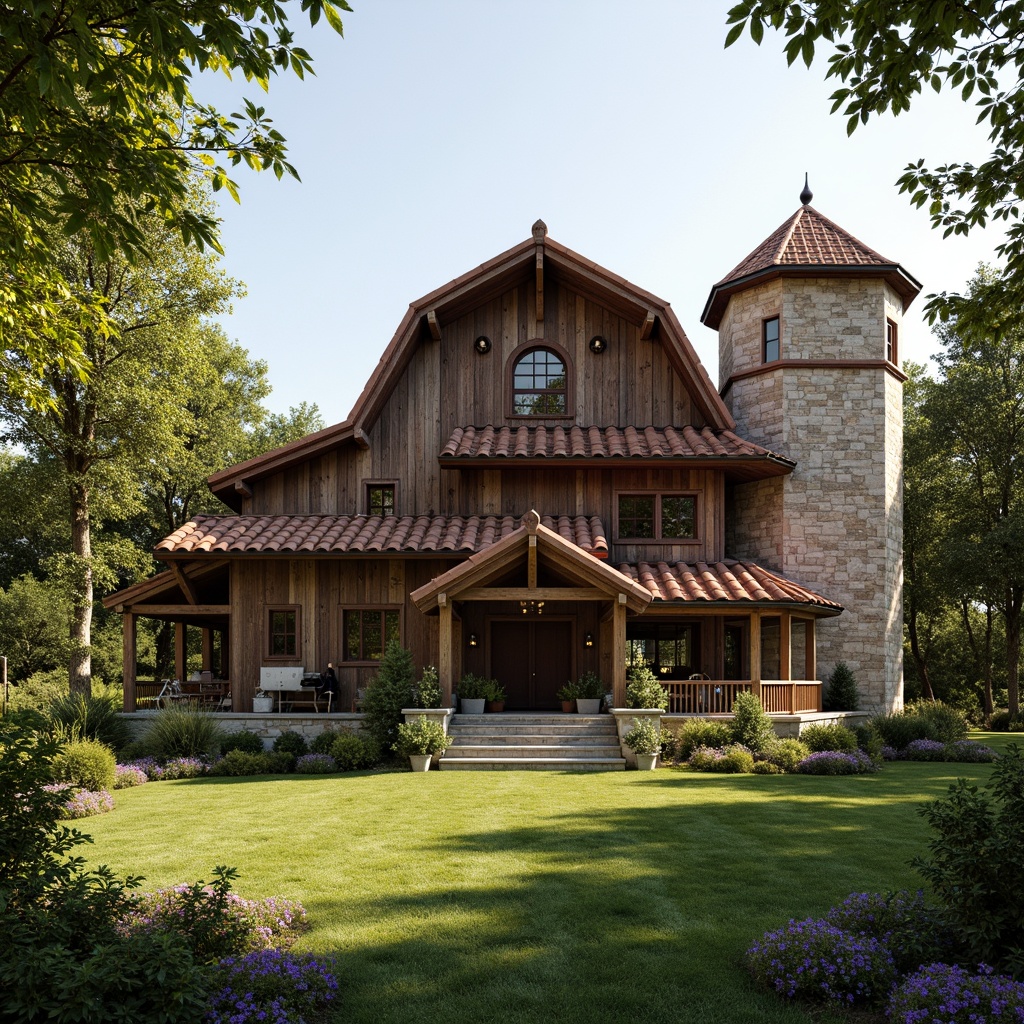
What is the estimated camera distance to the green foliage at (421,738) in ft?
51.2

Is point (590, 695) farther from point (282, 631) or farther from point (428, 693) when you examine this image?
point (282, 631)

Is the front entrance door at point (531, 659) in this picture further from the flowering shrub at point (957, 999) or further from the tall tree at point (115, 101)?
the flowering shrub at point (957, 999)

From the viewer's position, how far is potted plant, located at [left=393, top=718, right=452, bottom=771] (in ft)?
51.2

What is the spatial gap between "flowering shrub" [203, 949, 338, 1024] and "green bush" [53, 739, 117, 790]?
8.67 meters

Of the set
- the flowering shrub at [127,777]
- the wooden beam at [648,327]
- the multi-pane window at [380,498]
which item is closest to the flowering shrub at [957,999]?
the flowering shrub at [127,777]

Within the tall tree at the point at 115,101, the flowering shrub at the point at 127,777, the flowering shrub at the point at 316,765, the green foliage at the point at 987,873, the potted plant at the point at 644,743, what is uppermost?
the tall tree at the point at 115,101

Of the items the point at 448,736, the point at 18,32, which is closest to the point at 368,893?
the point at 18,32

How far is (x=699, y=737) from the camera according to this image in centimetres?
1695

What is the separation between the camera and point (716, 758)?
1608 centimetres

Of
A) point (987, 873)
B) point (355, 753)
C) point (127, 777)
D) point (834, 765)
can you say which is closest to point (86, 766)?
point (127, 777)

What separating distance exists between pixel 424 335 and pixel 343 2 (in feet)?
51.7

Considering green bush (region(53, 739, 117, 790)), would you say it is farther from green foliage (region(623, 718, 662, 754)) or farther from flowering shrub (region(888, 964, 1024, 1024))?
flowering shrub (region(888, 964, 1024, 1024))

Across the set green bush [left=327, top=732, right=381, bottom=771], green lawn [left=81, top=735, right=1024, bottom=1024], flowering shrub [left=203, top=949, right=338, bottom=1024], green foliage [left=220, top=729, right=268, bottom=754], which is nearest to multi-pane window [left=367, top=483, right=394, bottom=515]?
green foliage [left=220, top=729, right=268, bottom=754]

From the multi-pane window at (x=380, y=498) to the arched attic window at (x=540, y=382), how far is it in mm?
3963
